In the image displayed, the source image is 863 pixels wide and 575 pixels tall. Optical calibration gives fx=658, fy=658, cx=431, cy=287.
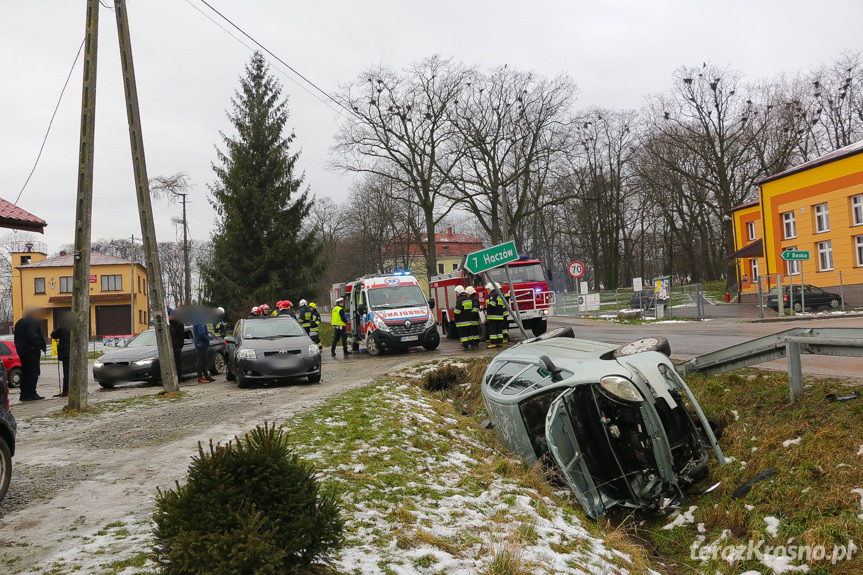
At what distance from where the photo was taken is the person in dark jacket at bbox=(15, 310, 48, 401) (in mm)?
13602

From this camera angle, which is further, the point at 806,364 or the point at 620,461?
the point at 806,364

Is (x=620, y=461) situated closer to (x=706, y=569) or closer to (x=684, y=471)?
(x=684, y=471)

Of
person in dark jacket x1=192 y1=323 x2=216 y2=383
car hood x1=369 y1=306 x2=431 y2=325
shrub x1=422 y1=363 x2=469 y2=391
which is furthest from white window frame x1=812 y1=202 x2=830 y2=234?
person in dark jacket x1=192 y1=323 x2=216 y2=383

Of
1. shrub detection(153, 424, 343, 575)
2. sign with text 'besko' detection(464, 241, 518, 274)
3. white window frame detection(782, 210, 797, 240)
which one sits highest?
white window frame detection(782, 210, 797, 240)

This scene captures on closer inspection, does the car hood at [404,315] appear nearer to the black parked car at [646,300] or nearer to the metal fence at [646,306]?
the metal fence at [646,306]

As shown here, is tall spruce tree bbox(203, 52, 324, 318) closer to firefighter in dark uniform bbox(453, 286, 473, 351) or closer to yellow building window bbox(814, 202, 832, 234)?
firefighter in dark uniform bbox(453, 286, 473, 351)

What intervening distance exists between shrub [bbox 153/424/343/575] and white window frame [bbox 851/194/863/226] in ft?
118

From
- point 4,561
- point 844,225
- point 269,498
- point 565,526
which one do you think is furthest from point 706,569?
point 844,225

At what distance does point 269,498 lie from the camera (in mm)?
3533

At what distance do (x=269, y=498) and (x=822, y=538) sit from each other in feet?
15.6

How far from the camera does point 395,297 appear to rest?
67.4 ft

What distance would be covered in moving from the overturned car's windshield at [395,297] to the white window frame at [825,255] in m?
25.2

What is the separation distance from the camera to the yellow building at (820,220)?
3234 cm

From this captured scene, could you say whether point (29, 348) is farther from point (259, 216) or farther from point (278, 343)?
point (259, 216)
